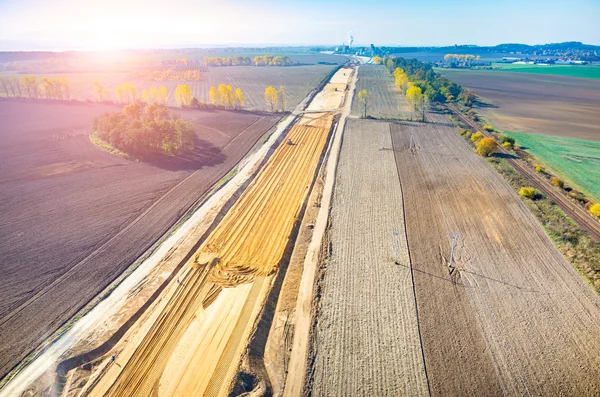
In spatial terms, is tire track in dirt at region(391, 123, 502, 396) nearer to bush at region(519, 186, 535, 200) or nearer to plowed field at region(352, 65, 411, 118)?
bush at region(519, 186, 535, 200)

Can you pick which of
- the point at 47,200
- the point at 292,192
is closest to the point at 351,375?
the point at 292,192

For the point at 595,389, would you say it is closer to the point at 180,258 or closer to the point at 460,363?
the point at 460,363

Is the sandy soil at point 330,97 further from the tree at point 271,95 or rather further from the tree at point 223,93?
the tree at point 223,93

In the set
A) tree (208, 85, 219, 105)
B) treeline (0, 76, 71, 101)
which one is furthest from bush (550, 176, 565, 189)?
treeline (0, 76, 71, 101)

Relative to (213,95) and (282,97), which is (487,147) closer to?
(282,97)

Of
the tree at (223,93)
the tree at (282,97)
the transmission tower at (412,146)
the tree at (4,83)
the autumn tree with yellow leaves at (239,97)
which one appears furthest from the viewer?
the tree at (4,83)

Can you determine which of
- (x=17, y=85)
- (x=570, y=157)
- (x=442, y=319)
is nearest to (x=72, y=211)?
(x=442, y=319)

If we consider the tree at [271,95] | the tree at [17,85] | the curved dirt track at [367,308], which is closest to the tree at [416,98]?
the tree at [271,95]
